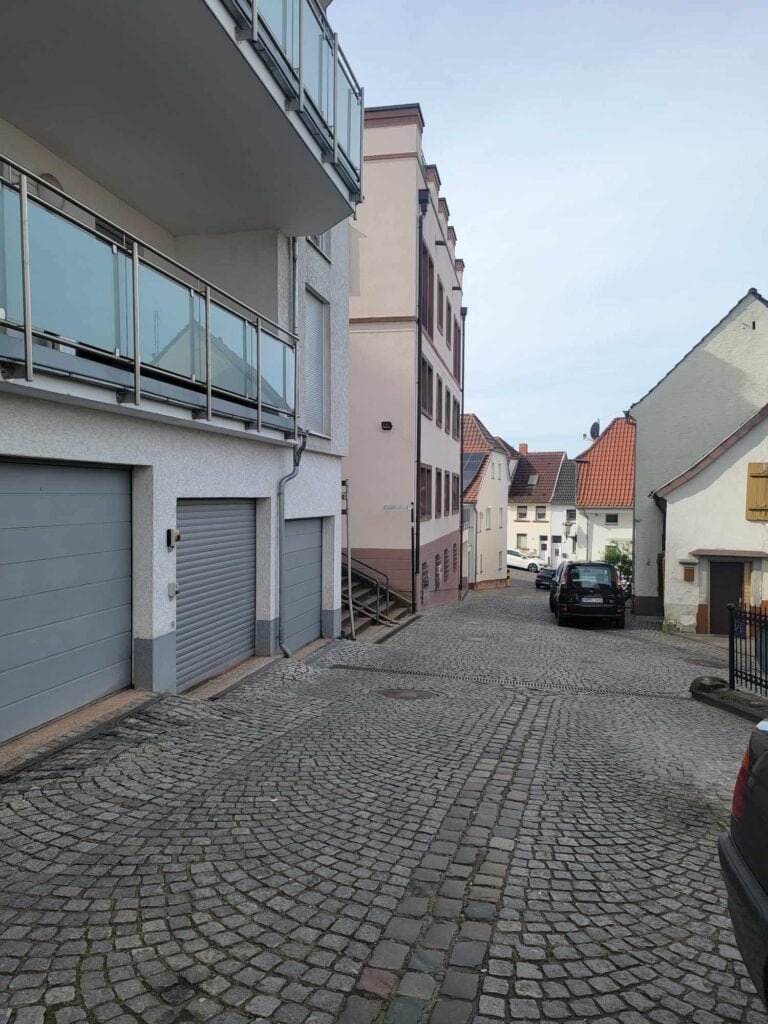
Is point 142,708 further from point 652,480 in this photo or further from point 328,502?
point 652,480

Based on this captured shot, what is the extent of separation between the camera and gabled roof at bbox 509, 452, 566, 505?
6059 cm

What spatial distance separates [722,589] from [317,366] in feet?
39.9

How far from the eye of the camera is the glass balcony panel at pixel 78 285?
5086mm

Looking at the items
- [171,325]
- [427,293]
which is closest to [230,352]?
[171,325]

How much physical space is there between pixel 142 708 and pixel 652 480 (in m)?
19.8

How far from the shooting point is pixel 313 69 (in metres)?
8.82

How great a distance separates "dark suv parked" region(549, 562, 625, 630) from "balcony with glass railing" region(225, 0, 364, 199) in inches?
455

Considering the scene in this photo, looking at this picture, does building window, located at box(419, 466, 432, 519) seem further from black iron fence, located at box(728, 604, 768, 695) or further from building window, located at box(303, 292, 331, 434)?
black iron fence, located at box(728, 604, 768, 695)

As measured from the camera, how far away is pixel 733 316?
2152cm

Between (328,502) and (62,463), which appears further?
(328,502)

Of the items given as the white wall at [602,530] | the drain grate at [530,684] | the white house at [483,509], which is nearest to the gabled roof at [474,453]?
the white house at [483,509]

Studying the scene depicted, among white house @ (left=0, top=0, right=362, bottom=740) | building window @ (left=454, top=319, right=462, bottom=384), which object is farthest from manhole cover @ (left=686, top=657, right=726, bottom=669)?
building window @ (left=454, top=319, right=462, bottom=384)

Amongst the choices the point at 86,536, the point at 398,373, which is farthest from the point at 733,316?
the point at 86,536

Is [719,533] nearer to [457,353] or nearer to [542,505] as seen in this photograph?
[457,353]
